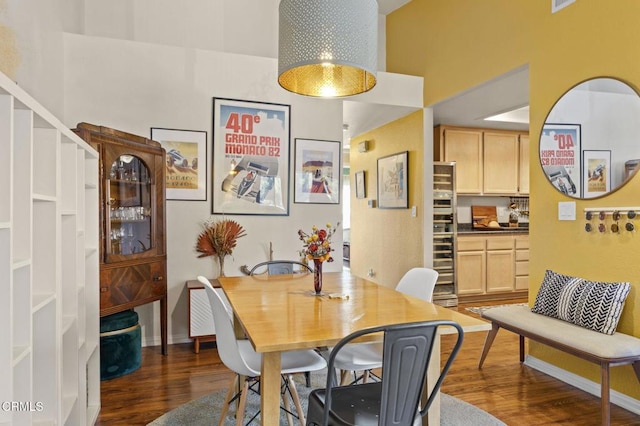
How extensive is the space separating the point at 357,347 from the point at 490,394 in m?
1.12

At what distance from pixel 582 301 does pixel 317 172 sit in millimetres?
2519

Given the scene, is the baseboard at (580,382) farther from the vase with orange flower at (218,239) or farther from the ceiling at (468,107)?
the vase with orange flower at (218,239)

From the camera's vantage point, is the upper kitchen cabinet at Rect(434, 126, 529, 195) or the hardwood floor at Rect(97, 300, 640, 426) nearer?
the hardwood floor at Rect(97, 300, 640, 426)

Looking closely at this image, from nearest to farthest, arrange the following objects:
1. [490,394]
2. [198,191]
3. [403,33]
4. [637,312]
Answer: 1. [637,312]
2. [490,394]
3. [198,191]
4. [403,33]

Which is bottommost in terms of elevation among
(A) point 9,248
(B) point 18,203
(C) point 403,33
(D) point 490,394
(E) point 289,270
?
(D) point 490,394

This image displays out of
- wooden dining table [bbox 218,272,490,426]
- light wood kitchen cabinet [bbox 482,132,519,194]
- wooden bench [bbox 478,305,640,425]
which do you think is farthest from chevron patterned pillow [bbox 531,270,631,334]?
light wood kitchen cabinet [bbox 482,132,519,194]

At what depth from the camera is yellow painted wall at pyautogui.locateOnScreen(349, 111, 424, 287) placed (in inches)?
185

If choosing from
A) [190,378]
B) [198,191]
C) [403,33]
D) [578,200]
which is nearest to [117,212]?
[198,191]

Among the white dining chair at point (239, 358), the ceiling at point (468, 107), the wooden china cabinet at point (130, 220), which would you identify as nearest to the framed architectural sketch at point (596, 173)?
the ceiling at point (468, 107)

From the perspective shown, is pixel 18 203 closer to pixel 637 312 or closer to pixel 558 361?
pixel 637 312

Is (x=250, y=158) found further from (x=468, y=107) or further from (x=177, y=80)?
(x=468, y=107)

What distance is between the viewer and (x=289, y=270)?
323cm

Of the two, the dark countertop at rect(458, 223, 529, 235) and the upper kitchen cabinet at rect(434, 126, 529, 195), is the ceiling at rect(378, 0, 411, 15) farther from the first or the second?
the dark countertop at rect(458, 223, 529, 235)

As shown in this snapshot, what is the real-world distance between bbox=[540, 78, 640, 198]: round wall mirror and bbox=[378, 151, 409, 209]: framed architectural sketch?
192 centimetres
